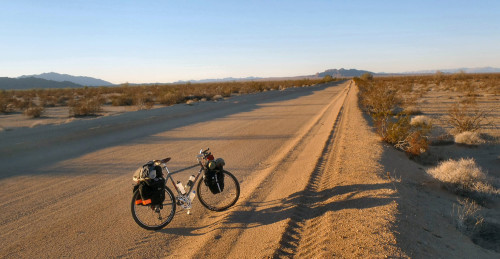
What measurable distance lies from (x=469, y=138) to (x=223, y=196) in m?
9.58

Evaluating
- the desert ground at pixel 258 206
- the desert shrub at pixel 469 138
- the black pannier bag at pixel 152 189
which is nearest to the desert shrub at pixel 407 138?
the desert ground at pixel 258 206

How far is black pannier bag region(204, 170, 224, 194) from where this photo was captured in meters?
4.89

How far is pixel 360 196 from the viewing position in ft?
17.2

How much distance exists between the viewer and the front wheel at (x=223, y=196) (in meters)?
5.07

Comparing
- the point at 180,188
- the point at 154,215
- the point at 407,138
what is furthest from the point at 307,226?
the point at 407,138

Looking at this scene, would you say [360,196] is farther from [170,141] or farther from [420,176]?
[170,141]

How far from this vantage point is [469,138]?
35.0 ft

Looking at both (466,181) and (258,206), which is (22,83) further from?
(466,181)

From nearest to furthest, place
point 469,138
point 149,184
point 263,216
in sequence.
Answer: point 149,184 → point 263,216 → point 469,138

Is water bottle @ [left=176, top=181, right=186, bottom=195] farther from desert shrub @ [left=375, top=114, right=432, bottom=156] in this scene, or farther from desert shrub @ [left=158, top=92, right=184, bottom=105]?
desert shrub @ [left=158, top=92, right=184, bottom=105]

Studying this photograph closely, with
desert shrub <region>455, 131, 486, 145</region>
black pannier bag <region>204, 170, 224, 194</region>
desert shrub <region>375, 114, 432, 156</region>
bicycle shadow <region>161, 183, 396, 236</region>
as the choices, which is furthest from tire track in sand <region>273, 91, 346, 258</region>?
desert shrub <region>455, 131, 486, 145</region>

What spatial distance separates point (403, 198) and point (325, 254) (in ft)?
7.93

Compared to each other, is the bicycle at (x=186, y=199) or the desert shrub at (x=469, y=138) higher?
the bicycle at (x=186, y=199)

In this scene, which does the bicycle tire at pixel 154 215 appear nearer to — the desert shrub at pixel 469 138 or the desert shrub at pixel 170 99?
the desert shrub at pixel 469 138
